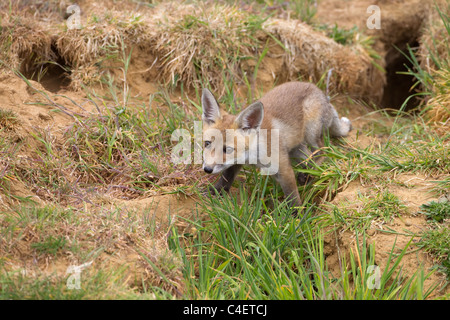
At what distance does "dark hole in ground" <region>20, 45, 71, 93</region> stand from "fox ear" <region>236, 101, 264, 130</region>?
7.47ft

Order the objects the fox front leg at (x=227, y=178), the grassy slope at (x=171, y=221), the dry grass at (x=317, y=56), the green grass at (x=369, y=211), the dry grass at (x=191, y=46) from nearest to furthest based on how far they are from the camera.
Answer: the grassy slope at (x=171, y=221)
the green grass at (x=369, y=211)
the fox front leg at (x=227, y=178)
the dry grass at (x=191, y=46)
the dry grass at (x=317, y=56)

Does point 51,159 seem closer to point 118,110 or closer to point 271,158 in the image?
point 118,110

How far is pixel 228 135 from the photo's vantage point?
4.18 meters

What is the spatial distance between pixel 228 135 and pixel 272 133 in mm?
507

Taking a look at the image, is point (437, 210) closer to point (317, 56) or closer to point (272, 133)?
point (272, 133)

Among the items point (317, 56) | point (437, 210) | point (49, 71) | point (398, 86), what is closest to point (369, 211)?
point (437, 210)

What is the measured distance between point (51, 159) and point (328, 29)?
422 centimetres

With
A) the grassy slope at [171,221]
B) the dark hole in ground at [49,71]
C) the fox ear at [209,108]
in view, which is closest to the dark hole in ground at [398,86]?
the grassy slope at [171,221]

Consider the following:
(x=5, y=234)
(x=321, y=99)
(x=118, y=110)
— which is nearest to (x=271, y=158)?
(x=321, y=99)

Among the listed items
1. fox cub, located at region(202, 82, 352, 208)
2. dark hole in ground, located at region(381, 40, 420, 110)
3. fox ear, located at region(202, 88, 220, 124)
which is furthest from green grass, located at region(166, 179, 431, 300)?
dark hole in ground, located at region(381, 40, 420, 110)

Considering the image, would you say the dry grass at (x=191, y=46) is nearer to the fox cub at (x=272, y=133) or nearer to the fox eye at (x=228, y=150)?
the fox cub at (x=272, y=133)

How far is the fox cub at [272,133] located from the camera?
416 cm

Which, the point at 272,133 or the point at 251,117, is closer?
the point at 251,117

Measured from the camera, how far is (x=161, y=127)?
493 centimetres
